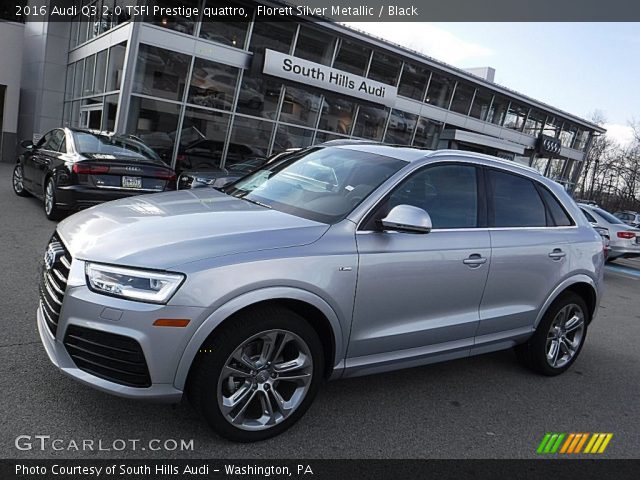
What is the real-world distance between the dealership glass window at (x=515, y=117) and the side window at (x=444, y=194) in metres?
26.3

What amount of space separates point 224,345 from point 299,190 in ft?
4.55

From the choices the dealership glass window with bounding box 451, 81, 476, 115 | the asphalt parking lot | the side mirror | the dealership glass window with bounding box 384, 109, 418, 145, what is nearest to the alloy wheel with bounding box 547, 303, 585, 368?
the asphalt parking lot

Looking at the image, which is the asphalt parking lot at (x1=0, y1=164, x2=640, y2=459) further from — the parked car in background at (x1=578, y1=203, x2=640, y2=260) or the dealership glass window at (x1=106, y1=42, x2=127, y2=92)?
the dealership glass window at (x1=106, y1=42, x2=127, y2=92)

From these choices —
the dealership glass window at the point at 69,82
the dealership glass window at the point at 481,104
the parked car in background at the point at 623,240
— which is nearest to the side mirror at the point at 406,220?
the parked car in background at the point at 623,240

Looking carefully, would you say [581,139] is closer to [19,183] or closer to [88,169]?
[19,183]

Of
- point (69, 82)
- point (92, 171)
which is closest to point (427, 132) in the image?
point (69, 82)

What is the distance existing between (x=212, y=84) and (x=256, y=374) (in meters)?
14.9

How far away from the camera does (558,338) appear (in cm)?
453

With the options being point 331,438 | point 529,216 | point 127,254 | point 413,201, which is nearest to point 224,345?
point 127,254

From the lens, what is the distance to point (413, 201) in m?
3.53

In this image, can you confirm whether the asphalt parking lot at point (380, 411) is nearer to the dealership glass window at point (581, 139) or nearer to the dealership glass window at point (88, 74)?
the dealership glass window at point (88, 74)

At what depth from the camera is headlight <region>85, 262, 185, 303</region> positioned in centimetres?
252

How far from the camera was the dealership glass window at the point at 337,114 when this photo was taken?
1964 centimetres
